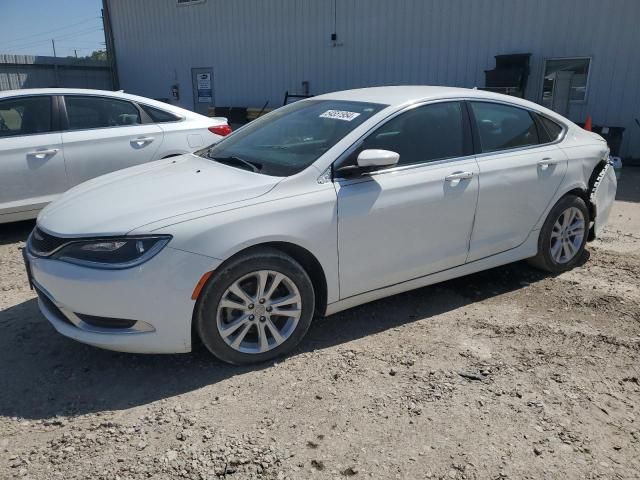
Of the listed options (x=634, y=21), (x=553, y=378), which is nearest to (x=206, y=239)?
(x=553, y=378)

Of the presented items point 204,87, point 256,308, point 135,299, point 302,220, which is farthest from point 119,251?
point 204,87

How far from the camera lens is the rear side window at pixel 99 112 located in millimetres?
5770

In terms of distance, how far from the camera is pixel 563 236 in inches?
181

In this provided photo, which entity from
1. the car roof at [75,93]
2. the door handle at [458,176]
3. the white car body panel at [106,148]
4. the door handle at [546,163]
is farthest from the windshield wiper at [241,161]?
the car roof at [75,93]

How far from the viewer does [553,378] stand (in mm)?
3125

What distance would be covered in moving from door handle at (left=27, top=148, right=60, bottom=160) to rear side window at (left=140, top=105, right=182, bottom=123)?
3.70 ft

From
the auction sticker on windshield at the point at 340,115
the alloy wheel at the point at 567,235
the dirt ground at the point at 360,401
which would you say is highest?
the auction sticker on windshield at the point at 340,115

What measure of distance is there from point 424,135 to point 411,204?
0.58 metres

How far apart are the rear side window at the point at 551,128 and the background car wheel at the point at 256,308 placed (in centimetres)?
260

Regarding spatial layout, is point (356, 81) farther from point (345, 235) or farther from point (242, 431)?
point (242, 431)

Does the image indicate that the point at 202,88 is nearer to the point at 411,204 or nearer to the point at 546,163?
the point at 546,163

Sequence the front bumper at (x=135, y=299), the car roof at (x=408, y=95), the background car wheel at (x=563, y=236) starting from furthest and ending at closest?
the background car wheel at (x=563, y=236)
the car roof at (x=408, y=95)
the front bumper at (x=135, y=299)

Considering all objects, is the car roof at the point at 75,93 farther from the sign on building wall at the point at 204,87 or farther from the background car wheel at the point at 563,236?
the sign on building wall at the point at 204,87

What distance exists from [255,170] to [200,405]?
148 cm
